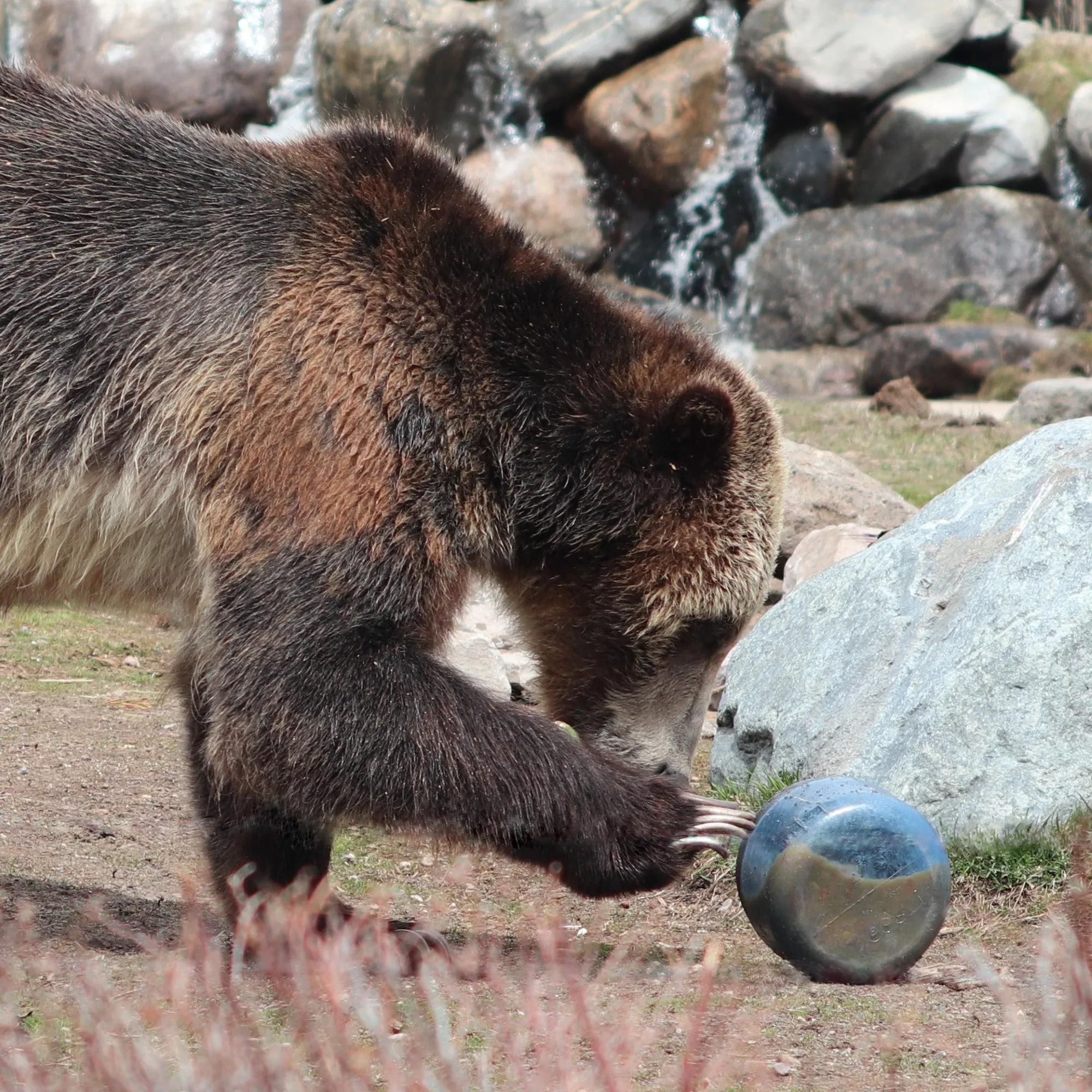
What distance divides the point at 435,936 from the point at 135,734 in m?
2.99

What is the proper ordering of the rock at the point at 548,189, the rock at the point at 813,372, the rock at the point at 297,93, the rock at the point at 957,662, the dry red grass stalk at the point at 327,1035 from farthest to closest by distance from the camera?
the rock at the point at 297,93, the rock at the point at 548,189, the rock at the point at 813,372, the rock at the point at 957,662, the dry red grass stalk at the point at 327,1035

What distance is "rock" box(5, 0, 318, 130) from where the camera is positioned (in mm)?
16172

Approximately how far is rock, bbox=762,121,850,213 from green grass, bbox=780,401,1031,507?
5.88 meters

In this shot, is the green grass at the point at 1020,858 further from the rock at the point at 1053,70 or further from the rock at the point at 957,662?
the rock at the point at 1053,70

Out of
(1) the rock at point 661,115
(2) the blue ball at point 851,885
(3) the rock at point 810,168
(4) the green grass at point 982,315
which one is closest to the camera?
(2) the blue ball at point 851,885

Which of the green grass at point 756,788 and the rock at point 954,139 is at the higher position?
the rock at point 954,139

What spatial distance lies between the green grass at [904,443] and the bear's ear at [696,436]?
17.1 feet

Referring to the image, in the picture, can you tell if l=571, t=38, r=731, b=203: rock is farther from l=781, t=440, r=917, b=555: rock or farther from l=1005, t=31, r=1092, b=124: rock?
l=781, t=440, r=917, b=555: rock

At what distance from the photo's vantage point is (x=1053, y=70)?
17781 millimetres

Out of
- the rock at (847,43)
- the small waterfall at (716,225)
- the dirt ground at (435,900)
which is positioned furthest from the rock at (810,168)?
the dirt ground at (435,900)

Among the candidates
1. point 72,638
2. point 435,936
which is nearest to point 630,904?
point 435,936

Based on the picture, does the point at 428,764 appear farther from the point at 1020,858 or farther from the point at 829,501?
the point at 829,501

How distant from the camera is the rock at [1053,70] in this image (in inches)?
693

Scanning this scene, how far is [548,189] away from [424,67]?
1.95 m
